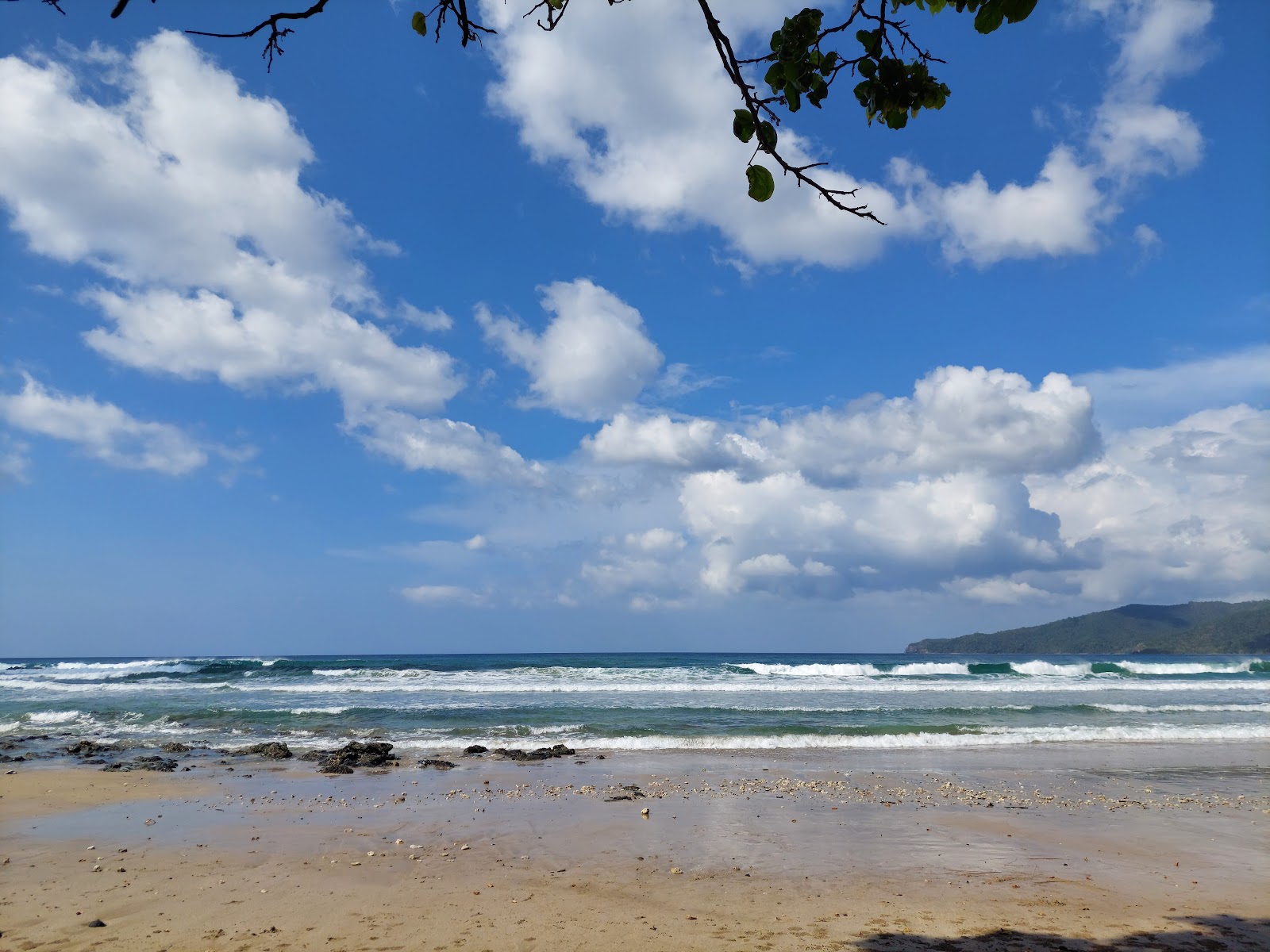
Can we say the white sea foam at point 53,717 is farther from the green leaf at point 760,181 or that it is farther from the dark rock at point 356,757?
the green leaf at point 760,181

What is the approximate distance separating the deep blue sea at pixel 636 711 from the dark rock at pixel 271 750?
2.55 feet

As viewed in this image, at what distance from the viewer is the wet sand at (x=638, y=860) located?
5254 millimetres

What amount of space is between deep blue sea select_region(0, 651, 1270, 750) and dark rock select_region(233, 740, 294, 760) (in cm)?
78

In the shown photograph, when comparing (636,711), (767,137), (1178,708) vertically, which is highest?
(767,137)

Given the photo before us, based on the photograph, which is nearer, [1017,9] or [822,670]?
[1017,9]

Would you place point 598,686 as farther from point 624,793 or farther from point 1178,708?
point 624,793

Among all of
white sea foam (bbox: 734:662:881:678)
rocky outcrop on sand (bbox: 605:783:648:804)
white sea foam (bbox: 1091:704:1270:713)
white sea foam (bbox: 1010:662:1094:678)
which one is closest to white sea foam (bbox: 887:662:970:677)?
white sea foam (bbox: 734:662:881:678)

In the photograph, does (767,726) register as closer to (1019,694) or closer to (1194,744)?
(1194,744)

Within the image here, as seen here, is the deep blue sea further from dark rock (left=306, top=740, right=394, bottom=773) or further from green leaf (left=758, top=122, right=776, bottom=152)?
green leaf (left=758, top=122, right=776, bottom=152)

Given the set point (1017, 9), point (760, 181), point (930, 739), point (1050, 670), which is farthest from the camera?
point (1050, 670)

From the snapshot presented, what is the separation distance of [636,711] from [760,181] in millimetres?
19655

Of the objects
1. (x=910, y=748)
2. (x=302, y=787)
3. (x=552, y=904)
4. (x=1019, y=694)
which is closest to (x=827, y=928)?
(x=552, y=904)

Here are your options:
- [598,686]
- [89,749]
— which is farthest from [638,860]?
[598,686]

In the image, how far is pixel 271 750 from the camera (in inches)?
543
